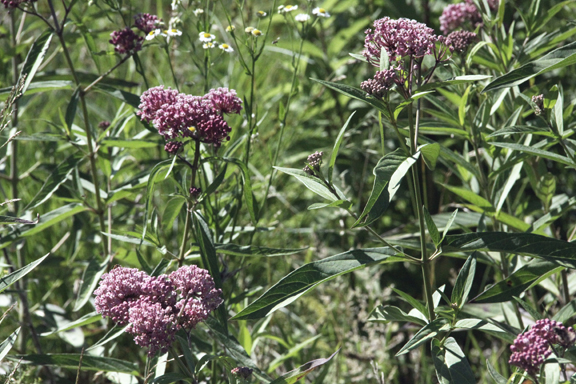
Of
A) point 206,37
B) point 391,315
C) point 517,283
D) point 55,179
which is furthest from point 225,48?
point 517,283

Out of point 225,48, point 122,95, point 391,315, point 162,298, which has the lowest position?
point 391,315

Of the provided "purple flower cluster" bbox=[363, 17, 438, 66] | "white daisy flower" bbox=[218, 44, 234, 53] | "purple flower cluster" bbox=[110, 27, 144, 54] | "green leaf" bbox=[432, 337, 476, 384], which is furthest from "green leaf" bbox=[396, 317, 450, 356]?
"purple flower cluster" bbox=[110, 27, 144, 54]

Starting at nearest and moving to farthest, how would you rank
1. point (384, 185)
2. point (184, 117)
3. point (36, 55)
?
point (384, 185) → point (184, 117) → point (36, 55)

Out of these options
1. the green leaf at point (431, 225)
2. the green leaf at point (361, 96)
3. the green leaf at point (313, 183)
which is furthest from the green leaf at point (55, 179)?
the green leaf at point (431, 225)

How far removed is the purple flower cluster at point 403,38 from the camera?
4.08ft

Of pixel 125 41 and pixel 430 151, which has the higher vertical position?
pixel 125 41

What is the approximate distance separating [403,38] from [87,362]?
3.66 ft

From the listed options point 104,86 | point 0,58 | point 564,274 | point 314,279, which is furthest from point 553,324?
point 0,58

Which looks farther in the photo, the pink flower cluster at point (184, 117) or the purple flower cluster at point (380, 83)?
the pink flower cluster at point (184, 117)

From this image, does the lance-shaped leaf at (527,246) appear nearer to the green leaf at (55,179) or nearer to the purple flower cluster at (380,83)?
the purple flower cluster at (380,83)

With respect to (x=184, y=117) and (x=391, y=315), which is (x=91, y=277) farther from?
(x=391, y=315)

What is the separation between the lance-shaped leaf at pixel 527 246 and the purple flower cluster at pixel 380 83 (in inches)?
15.2

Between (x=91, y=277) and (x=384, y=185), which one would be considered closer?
(x=384, y=185)

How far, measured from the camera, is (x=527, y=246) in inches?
49.9
